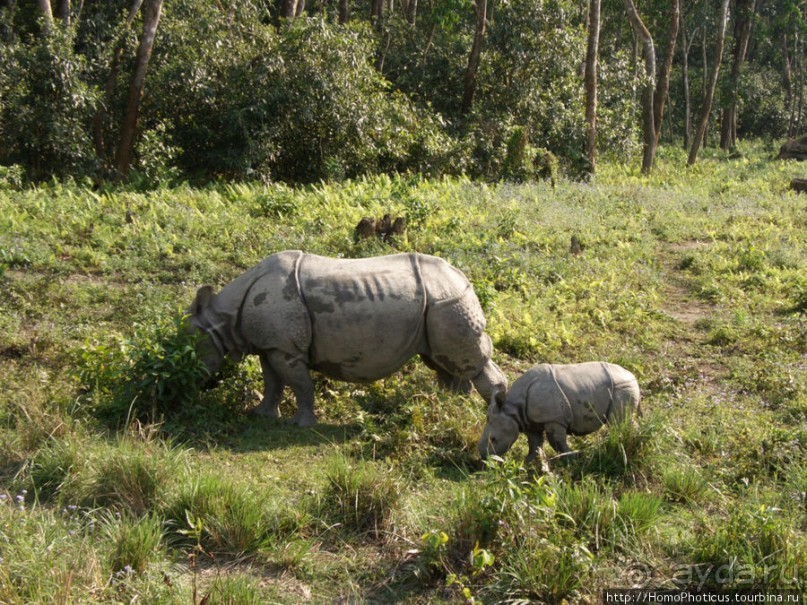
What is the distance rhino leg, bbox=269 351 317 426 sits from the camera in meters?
7.96

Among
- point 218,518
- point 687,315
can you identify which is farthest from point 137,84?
point 218,518

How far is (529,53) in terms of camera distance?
23.4 m

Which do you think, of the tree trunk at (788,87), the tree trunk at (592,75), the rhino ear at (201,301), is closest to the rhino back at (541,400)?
the rhino ear at (201,301)

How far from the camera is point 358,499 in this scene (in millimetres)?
6195

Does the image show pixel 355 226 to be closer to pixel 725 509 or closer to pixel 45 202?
pixel 45 202

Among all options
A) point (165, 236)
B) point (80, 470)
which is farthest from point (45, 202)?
point (80, 470)

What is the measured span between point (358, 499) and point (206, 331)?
8.75ft

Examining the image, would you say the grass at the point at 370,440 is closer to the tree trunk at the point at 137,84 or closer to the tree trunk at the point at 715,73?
the tree trunk at the point at 137,84

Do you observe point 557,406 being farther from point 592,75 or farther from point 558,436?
point 592,75

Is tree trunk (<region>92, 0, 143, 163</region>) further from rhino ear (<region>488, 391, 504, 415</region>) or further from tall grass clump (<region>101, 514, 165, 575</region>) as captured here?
tall grass clump (<region>101, 514, 165, 575</region>)

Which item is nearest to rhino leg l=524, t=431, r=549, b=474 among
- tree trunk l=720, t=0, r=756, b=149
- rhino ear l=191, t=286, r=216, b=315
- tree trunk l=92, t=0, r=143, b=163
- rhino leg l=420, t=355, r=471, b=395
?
rhino leg l=420, t=355, r=471, b=395

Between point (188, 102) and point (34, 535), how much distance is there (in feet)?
46.6

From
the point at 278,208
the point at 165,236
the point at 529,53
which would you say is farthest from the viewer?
the point at 529,53

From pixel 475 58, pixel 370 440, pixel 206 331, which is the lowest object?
pixel 370 440
